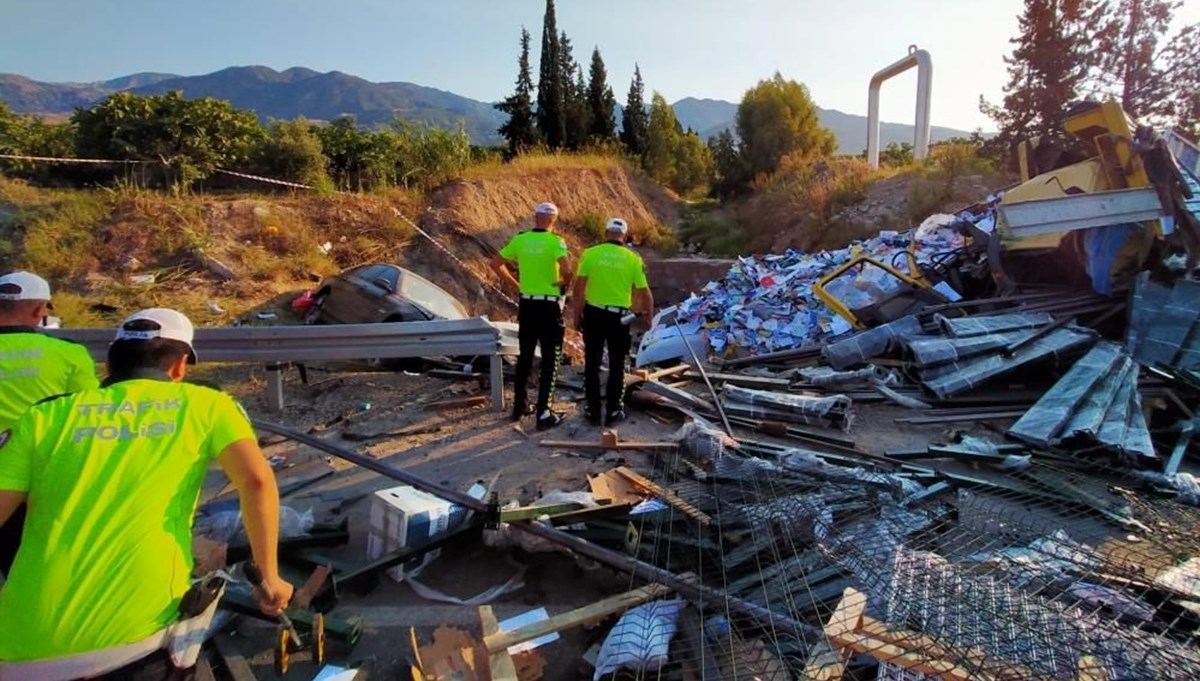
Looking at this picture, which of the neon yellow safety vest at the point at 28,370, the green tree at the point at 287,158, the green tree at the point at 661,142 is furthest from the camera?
the green tree at the point at 661,142

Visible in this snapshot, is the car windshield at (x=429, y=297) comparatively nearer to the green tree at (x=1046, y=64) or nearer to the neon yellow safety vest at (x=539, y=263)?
the neon yellow safety vest at (x=539, y=263)

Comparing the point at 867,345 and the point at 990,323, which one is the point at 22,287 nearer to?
the point at 867,345

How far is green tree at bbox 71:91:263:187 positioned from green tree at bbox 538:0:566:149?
18.5 m

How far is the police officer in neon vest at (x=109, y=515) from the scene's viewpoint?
188cm

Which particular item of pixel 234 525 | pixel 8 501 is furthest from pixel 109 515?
pixel 234 525

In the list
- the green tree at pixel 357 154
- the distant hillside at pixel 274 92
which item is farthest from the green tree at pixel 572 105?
the distant hillside at pixel 274 92

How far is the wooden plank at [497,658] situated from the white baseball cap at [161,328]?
165 centimetres

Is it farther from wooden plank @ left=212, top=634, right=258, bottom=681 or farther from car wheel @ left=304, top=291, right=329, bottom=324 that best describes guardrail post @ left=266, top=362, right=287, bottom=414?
wooden plank @ left=212, top=634, right=258, bottom=681

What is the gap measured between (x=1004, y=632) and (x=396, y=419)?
5.13m

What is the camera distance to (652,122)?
118 feet

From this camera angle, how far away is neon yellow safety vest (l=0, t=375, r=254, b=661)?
1.88 m

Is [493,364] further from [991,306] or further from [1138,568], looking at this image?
[991,306]

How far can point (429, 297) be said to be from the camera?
9.27 m

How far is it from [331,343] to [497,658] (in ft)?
14.1
